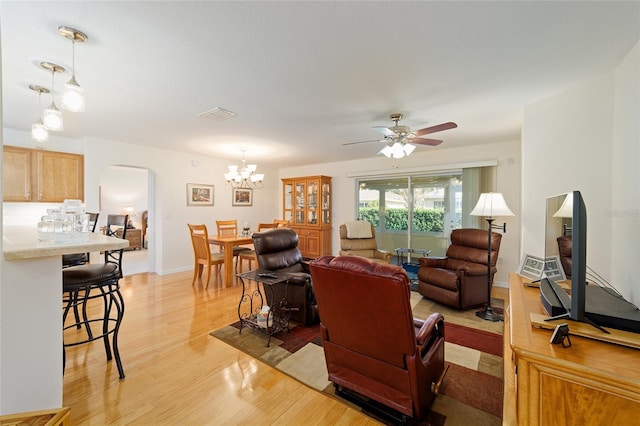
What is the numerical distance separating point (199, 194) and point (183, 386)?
4.24 m

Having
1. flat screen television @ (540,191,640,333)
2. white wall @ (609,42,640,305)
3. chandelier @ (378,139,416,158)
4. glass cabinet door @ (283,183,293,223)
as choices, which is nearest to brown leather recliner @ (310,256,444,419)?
flat screen television @ (540,191,640,333)

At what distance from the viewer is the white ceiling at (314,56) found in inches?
56.1

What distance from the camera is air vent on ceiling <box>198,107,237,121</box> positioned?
9.41 feet

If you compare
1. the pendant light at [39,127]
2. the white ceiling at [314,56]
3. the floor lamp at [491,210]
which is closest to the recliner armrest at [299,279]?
the white ceiling at [314,56]

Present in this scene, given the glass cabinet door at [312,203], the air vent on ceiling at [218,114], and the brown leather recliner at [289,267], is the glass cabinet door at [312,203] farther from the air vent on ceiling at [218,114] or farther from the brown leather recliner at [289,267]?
the air vent on ceiling at [218,114]

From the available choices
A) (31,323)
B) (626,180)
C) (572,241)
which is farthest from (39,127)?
(626,180)

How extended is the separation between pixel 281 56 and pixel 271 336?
2503 millimetres

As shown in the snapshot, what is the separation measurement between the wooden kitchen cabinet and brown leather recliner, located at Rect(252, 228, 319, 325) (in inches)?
127

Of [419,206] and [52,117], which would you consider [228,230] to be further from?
[419,206]

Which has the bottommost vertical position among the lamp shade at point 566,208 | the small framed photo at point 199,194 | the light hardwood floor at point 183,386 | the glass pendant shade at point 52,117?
the light hardwood floor at point 183,386

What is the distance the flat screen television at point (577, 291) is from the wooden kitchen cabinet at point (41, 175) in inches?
221

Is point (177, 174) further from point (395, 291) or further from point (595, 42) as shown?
point (595, 42)

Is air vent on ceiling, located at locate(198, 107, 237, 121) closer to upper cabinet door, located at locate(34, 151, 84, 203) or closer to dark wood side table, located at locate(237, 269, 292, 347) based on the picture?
dark wood side table, located at locate(237, 269, 292, 347)

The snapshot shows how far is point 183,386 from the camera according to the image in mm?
1924
